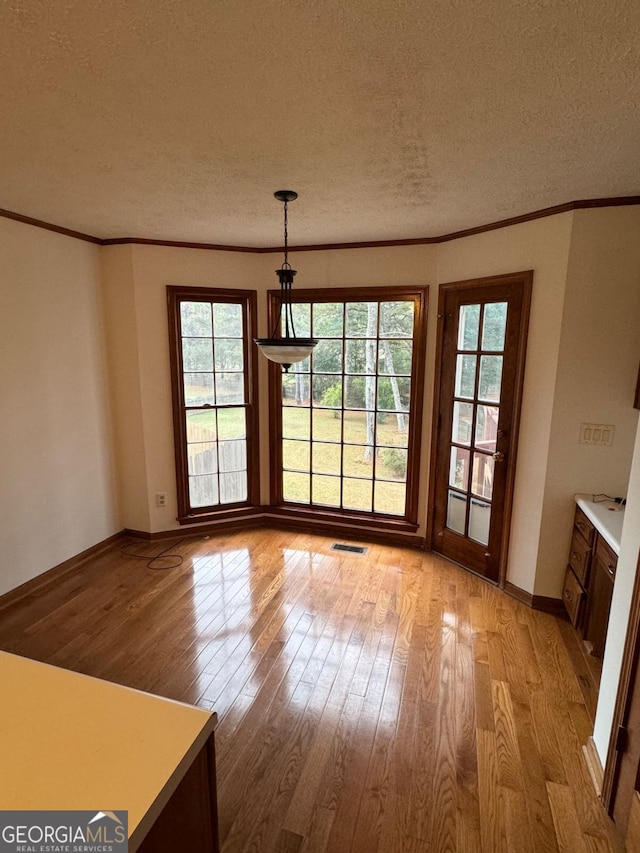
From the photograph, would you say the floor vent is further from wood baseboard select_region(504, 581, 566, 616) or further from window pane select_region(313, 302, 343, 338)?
window pane select_region(313, 302, 343, 338)

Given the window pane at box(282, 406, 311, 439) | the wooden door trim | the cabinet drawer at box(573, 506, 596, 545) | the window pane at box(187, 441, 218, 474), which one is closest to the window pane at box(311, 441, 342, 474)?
the window pane at box(282, 406, 311, 439)

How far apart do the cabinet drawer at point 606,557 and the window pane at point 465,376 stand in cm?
131

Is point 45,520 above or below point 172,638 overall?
above

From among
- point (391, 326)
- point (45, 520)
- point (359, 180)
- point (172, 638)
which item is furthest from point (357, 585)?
point (359, 180)

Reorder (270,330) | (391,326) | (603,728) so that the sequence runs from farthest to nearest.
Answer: (270,330)
(391,326)
(603,728)

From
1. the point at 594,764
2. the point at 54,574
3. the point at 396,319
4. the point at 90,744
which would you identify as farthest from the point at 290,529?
the point at 90,744

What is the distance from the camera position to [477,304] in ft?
10.4

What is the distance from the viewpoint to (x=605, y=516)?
245 cm

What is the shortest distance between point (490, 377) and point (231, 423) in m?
2.27

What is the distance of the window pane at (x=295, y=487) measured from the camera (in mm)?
4191

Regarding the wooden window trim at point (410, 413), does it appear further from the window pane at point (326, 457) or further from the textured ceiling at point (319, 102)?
the textured ceiling at point (319, 102)

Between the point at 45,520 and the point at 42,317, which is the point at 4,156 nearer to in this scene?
the point at 42,317

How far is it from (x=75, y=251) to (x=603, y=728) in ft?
14.0

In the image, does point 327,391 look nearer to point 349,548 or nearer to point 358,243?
point 358,243
